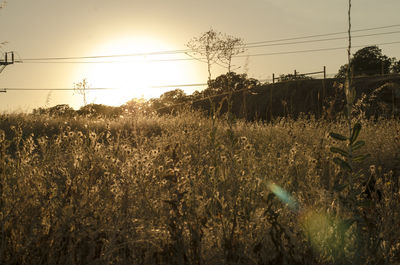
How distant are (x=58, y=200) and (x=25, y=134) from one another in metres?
8.70

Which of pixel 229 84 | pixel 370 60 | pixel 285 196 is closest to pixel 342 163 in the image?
pixel 285 196

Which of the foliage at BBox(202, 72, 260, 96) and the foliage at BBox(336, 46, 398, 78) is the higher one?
the foliage at BBox(336, 46, 398, 78)

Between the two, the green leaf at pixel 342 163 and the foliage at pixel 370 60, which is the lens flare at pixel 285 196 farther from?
the foliage at pixel 370 60

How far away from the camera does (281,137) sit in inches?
299

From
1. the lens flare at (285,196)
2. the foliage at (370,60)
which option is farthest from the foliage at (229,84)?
the foliage at (370,60)

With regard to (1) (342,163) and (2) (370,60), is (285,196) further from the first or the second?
(2) (370,60)

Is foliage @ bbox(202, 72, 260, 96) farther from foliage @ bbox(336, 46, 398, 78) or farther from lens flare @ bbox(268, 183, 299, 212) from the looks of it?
foliage @ bbox(336, 46, 398, 78)

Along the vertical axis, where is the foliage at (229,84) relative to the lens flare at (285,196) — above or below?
above

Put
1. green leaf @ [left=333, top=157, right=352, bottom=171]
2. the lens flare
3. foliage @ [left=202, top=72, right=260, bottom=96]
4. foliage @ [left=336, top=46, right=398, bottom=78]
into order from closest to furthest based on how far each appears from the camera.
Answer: green leaf @ [left=333, top=157, right=352, bottom=171], the lens flare, foliage @ [left=202, top=72, right=260, bottom=96], foliage @ [left=336, top=46, right=398, bottom=78]

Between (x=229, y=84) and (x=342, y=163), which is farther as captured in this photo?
(x=229, y=84)

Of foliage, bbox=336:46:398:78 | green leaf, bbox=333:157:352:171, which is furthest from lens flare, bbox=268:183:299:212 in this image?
foliage, bbox=336:46:398:78

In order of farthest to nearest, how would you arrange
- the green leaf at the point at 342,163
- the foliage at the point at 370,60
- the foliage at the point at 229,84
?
the foliage at the point at 370,60, the foliage at the point at 229,84, the green leaf at the point at 342,163

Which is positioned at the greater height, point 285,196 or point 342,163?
point 342,163

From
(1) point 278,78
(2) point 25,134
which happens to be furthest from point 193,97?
(2) point 25,134
